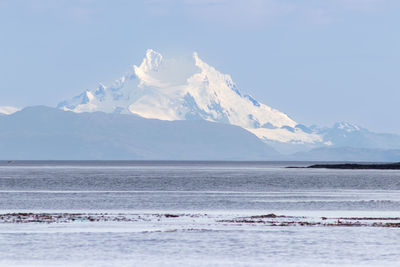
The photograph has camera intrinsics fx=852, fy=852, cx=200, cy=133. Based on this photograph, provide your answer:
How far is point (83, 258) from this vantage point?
38.1 m

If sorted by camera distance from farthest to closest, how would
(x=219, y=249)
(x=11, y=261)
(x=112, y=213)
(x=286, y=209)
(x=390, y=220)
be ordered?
(x=286, y=209), (x=112, y=213), (x=390, y=220), (x=219, y=249), (x=11, y=261)

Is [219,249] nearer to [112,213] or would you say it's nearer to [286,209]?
[112,213]

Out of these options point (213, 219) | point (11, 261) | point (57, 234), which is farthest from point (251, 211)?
point (11, 261)

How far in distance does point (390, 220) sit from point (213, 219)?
12.0m

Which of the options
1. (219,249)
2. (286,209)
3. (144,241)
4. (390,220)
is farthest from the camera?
(286,209)

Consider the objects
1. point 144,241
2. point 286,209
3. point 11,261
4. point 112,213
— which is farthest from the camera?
point 286,209

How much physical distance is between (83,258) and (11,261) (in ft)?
10.4

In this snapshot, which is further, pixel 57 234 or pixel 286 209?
pixel 286 209

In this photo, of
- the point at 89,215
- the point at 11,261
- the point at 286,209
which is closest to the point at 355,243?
the point at 11,261

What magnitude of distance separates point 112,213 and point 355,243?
83.8 ft

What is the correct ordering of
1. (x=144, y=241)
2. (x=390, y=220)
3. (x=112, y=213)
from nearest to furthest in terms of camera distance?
1. (x=144, y=241)
2. (x=390, y=220)
3. (x=112, y=213)

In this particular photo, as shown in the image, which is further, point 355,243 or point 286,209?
point 286,209

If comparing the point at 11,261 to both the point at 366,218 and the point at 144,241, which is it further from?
the point at 366,218

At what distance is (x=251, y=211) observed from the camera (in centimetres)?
6838
